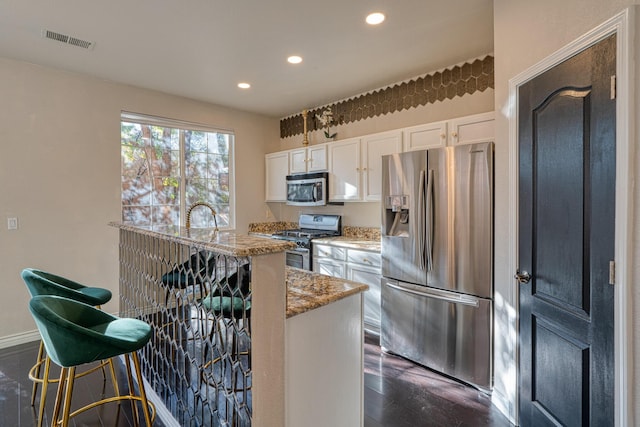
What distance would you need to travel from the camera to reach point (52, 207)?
321cm

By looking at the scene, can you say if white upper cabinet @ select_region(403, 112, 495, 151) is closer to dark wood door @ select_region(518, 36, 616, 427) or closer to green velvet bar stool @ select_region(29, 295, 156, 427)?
dark wood door @ select_region(518, 36, 616, 427)

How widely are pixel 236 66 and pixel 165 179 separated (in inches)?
69.0

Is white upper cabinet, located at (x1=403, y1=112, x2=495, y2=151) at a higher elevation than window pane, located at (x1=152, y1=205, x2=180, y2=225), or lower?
higher

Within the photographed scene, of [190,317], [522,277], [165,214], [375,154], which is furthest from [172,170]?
[522,277]

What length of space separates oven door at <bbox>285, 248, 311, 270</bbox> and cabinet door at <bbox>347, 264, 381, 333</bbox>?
0.66 metres

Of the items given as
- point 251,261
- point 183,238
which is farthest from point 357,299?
point 183,238

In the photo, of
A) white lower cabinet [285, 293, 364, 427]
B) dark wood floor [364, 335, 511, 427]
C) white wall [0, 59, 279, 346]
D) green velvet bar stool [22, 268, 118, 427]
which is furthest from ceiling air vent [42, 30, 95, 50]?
dark wood floor [364, 335, 511, 427]

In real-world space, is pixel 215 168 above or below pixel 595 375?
above

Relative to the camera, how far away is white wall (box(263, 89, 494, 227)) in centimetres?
313

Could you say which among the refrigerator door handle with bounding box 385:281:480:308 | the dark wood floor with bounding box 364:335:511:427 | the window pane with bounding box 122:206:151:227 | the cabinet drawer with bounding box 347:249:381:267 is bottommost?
the dark wood floor with bounding box 364:335:511:427

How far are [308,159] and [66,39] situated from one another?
2621 mm

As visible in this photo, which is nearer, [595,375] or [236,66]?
[595,375]

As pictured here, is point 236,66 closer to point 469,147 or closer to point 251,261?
point 469,147

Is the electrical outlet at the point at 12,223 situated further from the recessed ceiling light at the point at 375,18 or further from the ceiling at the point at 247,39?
the recessed ceiling light at the point at 375,18
